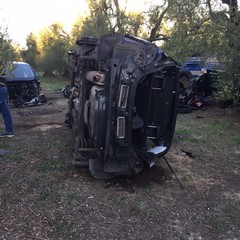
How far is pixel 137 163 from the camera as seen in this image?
439 centimetres

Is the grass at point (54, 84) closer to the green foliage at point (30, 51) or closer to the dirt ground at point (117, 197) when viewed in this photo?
the green foliage at point (30, 51)

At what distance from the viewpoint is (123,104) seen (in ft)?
13.3

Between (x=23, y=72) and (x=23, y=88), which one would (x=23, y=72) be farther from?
(x=23, y=88)

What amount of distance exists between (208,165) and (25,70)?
857 centimetres

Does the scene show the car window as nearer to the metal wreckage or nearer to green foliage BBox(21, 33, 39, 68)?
the metal wreckage

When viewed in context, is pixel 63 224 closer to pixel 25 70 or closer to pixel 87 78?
pixel 87 78

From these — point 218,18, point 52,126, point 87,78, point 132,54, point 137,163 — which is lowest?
point 52,126

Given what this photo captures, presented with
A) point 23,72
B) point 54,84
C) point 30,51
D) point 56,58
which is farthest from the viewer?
point 30,51

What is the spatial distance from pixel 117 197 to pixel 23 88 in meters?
8.62

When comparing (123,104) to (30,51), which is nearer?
(123,104)

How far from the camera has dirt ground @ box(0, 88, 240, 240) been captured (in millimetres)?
3324

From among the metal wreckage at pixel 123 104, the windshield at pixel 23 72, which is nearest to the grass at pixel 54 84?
the windshield at pixel 23 72

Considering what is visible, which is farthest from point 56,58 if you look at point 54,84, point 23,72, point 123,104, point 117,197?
point 117,197

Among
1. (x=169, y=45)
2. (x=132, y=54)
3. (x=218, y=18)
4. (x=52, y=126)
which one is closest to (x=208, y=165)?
(x=132, y=54)
